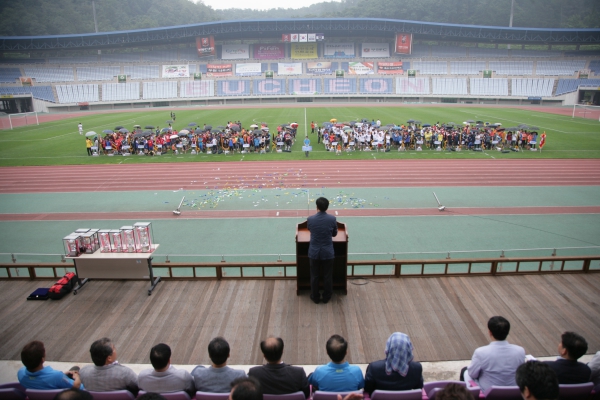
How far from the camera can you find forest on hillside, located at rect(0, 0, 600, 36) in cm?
7725

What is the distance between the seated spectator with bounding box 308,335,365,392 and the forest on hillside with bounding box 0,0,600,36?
266 feet

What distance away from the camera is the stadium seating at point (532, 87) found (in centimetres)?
5994

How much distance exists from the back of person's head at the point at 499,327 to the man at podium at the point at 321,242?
2618 mm

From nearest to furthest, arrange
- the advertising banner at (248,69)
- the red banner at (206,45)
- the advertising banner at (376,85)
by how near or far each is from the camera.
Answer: the advertising banner at (376,85), the advertising banner at (248,69), the red banner at (206,45)

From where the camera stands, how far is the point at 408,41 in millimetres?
71750

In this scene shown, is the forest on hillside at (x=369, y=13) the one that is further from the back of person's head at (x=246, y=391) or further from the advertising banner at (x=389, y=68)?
the back of person's head at (x=246, y=391)

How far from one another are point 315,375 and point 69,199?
A: 16.0 meters

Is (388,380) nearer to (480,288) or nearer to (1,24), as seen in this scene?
(480,288)

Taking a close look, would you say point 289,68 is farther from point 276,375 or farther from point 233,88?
point 276,375

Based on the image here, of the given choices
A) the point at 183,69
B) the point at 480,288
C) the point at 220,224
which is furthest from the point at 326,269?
the point at 183,69

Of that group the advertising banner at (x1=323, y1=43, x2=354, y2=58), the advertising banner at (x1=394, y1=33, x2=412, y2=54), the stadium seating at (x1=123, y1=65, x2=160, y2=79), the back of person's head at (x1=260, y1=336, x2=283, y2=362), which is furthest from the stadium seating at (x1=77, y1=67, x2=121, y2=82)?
the back of person's head at (x1=260, y1=336, x2=283, y2=362)

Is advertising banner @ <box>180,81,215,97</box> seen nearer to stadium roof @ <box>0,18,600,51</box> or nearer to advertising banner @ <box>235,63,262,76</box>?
advertising banner @ <box>235,63,262,76</box>

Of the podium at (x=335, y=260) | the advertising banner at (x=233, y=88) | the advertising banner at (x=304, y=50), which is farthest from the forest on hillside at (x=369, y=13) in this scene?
the podium at (x=335, y=260)

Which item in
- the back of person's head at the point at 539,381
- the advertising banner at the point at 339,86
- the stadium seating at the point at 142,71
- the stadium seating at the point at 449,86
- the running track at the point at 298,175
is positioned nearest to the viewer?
the back of person's head at the point at 539,381
